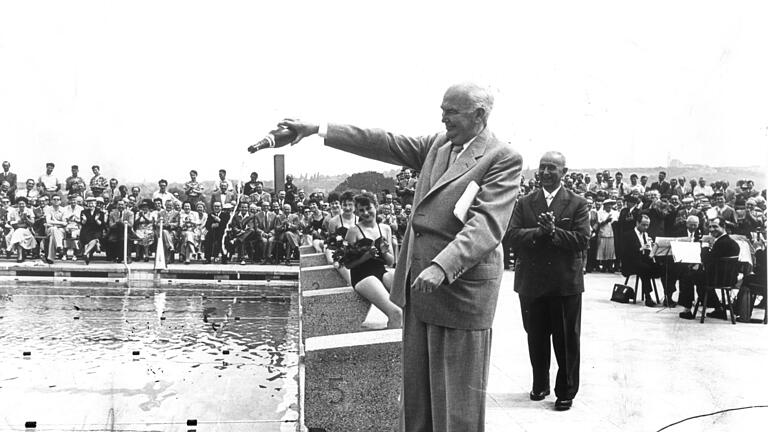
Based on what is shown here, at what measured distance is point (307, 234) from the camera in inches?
751

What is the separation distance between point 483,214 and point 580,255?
9.03 feet

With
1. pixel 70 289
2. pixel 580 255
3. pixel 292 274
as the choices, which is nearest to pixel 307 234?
pixel 292 274

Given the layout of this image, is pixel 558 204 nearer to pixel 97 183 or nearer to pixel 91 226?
pixel 91 226

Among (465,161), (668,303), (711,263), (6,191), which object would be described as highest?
(465,161)

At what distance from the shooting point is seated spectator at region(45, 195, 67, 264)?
19.0m

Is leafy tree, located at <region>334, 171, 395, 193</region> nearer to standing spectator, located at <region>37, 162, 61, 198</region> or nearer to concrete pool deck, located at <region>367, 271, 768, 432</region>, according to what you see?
standing spectator, located at <region>37, 162, 61, 198</region>

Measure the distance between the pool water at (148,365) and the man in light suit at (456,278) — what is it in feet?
6.58

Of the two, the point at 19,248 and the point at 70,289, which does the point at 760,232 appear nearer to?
the point at 70,289

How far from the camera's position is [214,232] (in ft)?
64.9

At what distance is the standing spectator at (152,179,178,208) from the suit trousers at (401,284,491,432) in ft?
58.2

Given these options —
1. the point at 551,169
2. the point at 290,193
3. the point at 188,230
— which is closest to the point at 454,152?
the point at 551,169

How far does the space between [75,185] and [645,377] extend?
58.1 ft

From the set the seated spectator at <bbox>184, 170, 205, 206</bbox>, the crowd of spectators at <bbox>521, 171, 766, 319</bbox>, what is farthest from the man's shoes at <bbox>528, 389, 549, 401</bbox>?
the seated spectator at <bbox>184, 170, 205, 206</bbox>

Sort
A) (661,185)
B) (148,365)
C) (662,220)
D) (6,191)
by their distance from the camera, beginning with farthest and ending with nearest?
1. (6,191)
2. (661,185)
3. (662,220)
4. (148,365)
